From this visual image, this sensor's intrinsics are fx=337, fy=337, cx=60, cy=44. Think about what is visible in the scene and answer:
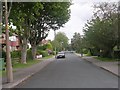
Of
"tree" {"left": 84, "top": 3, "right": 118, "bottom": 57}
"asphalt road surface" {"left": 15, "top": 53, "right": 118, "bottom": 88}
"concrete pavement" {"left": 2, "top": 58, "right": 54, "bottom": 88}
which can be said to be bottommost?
"asphalt road surface" {"left": 15, "top": 53, "right": 118, "bottom": 88}

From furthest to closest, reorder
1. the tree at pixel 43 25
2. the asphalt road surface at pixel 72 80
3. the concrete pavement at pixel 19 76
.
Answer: the tree at pixel 43 25
the concrete pavement at pixel 19 76
the asphalt road surface at pixel 72 80

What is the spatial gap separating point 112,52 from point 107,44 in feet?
13.7

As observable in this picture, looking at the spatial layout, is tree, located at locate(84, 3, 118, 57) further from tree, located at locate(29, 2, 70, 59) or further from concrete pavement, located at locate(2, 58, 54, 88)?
concrete pavement, located at locate(2, 58, 54, 88)

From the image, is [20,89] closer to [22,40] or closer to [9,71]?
[9,71]

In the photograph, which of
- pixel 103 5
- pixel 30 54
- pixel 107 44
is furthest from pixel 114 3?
pixel 30 54

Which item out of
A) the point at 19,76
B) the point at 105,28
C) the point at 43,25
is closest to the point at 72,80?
the point at 19,76

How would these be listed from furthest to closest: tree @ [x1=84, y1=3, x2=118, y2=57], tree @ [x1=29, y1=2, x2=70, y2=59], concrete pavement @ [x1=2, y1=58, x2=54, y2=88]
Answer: tree @ [x1=29, y1=2, x2=70, y2=59] < tree @ [x1=84, y1=3, x2=118, y2=57] < concrete pavement @ [x1=2, y1=58, x2=54, y2=88]

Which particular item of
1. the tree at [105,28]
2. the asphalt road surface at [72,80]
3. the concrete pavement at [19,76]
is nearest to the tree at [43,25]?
the tree at [105,28]

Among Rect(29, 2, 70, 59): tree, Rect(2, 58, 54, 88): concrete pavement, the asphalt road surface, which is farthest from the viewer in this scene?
Rect(29, 2, 70, 59): tree

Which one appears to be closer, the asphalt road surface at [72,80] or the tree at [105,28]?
the asphalt road surface at [72,80]

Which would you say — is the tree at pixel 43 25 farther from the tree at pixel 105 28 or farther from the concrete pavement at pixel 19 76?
the concrete pavement at pixel 19 76

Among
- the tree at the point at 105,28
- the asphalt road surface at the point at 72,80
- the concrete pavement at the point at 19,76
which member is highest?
the tree at the point at 105,28

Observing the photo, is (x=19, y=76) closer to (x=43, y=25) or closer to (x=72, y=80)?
(x=72, y=80)

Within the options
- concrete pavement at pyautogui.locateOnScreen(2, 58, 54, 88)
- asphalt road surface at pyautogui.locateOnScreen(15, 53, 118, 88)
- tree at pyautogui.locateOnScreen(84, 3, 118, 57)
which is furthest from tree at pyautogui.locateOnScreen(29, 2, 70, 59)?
asphalt road surface at pyautogui.locateOnScreen(15, 53, 118, 88)
